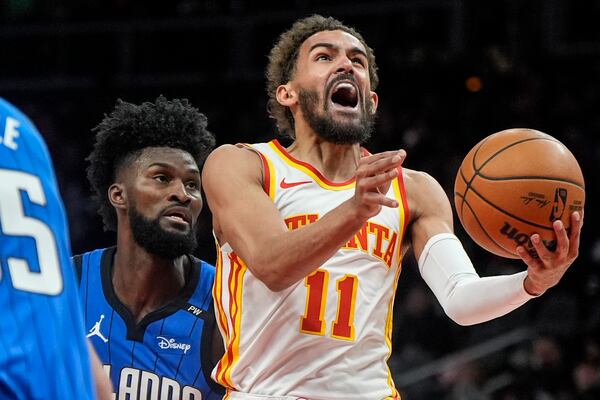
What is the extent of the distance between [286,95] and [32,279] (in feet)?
7.45

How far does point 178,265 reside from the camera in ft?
16.6

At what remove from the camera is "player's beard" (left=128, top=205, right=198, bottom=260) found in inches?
193

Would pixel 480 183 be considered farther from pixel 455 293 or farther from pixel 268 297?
pixel 268 297

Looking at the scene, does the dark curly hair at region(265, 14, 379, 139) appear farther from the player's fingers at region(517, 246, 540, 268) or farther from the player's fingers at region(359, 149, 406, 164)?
the player's fingers at region(517, 246, 540, 268)

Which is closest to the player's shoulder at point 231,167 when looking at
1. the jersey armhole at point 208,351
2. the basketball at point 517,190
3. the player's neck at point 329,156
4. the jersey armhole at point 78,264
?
the player's neck at point 329,156

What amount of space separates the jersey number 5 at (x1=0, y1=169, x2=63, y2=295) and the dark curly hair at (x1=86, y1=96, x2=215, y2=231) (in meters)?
2.85

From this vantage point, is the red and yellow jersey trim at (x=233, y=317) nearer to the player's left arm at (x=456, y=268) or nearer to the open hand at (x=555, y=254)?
the player's left arm at (x=456, y=268)

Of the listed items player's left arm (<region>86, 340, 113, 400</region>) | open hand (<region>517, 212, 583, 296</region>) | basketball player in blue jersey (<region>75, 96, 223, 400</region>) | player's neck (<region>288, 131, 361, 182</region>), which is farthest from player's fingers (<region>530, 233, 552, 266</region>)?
basketball player in blue jersey (<region>75, 96, 223, 400</region>)

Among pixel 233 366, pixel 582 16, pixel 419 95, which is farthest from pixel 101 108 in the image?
pixel 233 366

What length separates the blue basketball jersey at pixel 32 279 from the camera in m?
2.33

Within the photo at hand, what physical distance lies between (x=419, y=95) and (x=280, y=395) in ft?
32.2

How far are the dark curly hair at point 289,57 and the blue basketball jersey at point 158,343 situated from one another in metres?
0.97

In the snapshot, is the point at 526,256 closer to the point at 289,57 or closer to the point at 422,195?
the point at 422,195

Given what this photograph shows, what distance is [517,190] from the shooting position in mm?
3635
